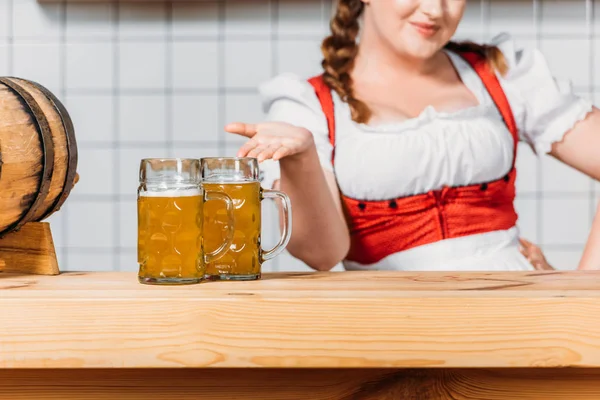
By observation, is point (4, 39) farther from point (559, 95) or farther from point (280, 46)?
point (559, 95)

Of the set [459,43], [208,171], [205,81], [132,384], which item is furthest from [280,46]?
[132,384]

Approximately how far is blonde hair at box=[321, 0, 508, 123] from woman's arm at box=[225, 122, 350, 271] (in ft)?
0.57

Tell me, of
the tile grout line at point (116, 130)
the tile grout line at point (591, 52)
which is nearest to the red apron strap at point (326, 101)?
the tile grout line at point (116, 130)

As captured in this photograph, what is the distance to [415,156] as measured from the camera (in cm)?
164

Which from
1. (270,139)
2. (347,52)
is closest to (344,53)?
(347,52)

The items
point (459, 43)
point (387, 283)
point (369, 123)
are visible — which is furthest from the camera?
point (459, 43)

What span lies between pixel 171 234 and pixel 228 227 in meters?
0.08

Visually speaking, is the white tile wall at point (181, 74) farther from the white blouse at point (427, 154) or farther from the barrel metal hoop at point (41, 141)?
the barrel metal hoop at point (41, 141)

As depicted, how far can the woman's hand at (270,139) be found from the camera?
39.9 inches

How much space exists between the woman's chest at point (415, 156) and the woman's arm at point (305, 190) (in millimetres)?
66

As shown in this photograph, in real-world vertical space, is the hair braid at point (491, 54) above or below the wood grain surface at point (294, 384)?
above

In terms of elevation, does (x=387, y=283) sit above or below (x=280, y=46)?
below

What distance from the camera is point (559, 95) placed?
1752 mm

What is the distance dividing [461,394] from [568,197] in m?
1.73
